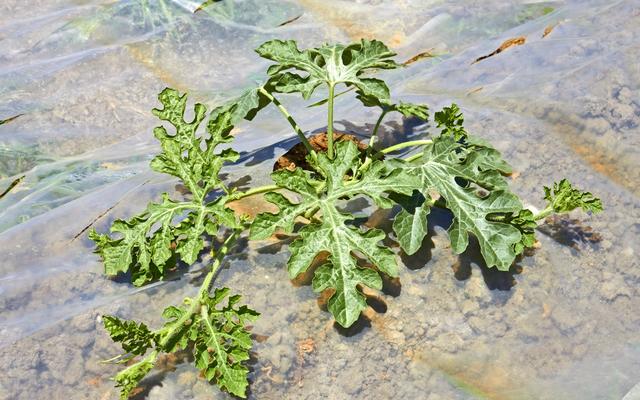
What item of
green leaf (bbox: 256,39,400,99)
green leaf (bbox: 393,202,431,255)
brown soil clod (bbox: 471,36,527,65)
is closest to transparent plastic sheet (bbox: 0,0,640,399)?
brown soil clod (bbox: 471,36,527,65)

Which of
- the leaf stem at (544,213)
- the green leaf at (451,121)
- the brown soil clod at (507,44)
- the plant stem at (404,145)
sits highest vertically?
the green leaf at (451,121)

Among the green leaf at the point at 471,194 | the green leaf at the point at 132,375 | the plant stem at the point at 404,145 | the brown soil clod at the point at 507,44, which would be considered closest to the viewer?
the green leaf at the point at 132,375

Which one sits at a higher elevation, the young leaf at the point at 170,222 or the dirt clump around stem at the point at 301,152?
the young leaf at the point at 170,222

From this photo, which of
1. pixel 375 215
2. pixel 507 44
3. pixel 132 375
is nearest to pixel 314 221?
pixel 375 215

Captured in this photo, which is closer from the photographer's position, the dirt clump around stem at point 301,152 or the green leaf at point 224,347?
the green leaf at point 224,347

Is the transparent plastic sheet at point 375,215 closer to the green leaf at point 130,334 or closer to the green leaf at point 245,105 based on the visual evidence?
the green leaf at point 130,334

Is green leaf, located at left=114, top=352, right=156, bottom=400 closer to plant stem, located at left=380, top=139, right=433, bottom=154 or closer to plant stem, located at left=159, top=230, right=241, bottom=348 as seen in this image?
plant stem, located at left=159, top=230, right=241, bottom=348

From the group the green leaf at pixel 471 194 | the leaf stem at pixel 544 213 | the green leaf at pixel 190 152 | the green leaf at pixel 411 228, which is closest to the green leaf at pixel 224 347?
the green leaf at pixel 190 152
